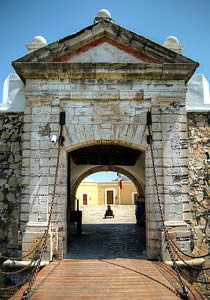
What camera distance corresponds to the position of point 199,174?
251 inches

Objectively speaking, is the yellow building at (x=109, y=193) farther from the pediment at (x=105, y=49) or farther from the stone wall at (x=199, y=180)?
the pediment at (x=105, y=49)

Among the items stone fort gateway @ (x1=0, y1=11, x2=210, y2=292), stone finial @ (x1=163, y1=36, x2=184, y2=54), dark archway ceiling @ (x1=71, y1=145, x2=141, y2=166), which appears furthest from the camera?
dark archway ceiling @ (x1=71, y1=145, x2=141, y2=166)

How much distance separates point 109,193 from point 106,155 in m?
18.0

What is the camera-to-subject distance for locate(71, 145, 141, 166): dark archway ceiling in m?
9.24

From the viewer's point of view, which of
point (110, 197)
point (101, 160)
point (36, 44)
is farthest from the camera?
point (110, 197)

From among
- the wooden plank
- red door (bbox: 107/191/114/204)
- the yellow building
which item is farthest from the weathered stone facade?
red door (bbox: 107/191/114/204)

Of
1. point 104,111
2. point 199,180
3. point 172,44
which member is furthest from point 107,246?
point 172,44

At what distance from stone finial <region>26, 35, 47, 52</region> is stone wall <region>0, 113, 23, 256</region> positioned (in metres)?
1.46

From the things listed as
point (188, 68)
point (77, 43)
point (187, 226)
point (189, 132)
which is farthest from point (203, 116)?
point (77, 43)

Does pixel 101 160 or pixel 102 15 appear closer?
pixel 102 15

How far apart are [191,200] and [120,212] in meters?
14.2

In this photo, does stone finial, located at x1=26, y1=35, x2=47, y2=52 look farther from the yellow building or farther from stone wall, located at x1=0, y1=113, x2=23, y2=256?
the yellow building

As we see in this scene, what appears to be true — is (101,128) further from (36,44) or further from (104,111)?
(36,44)

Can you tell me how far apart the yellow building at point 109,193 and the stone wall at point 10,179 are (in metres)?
21.3
